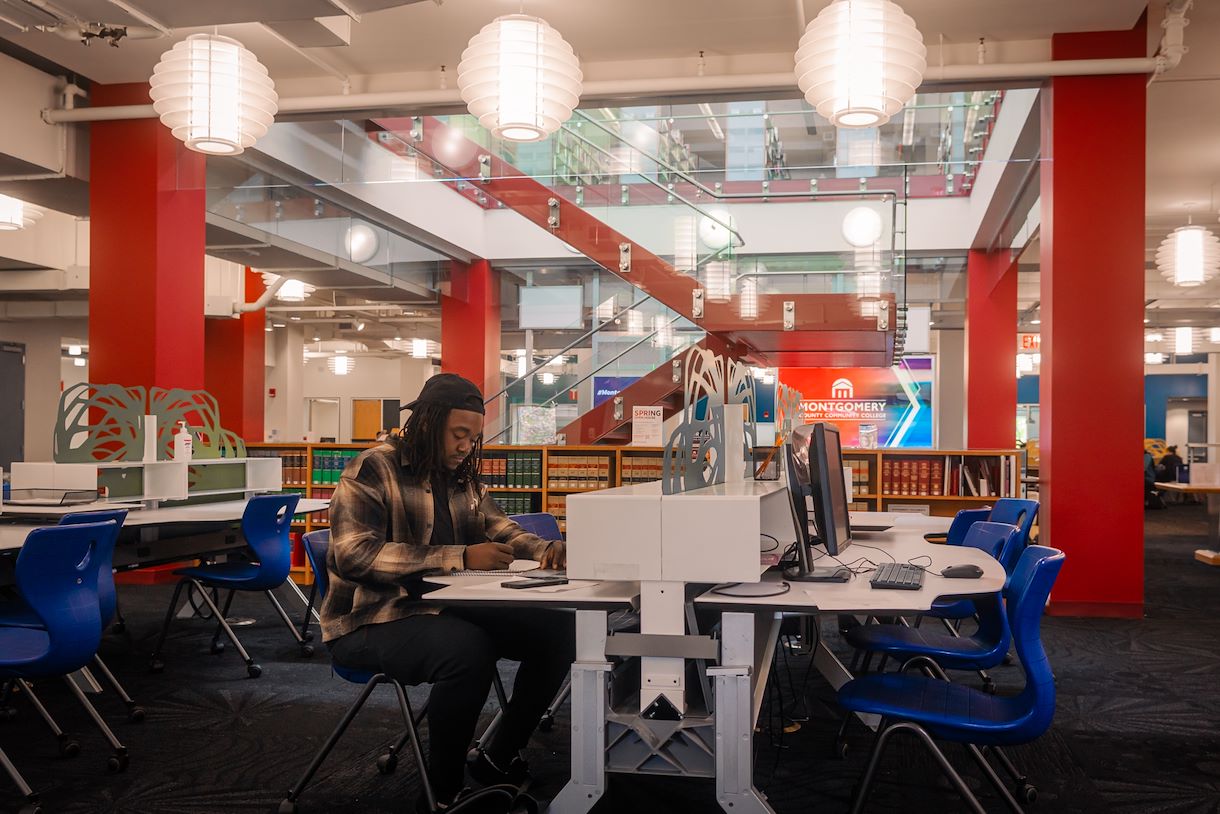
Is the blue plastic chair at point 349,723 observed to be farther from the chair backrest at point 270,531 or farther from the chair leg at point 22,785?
the chair backrest at point 270,531

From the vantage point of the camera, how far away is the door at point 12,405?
42.3 feet

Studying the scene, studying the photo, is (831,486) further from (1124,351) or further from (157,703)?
(1124,351)

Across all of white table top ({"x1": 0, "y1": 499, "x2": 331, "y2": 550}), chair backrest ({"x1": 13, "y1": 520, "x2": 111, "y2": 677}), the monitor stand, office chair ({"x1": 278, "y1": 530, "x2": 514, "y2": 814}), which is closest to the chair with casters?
chair backrest ({"x1": 13, "y1": 520, "x2": 111, "y2": 677})

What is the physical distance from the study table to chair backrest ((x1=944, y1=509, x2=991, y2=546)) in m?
2.13

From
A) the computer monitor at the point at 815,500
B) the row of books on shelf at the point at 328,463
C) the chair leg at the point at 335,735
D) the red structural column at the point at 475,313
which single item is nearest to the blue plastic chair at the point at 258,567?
the chair leg at the point at 335,735

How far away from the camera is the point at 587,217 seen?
8516mm

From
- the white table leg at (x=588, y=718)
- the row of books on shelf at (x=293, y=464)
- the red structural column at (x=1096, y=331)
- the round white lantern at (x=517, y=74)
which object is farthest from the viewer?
the row of books on shelf at (x=293, y=464)

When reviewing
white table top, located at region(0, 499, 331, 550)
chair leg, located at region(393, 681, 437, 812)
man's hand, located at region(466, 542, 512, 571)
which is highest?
man's hand, located at region(466, 542, 512, 571)

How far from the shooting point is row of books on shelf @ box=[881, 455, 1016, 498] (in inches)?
302

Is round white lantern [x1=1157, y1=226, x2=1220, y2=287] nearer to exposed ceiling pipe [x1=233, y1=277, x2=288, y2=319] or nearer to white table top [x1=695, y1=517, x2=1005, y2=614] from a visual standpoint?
white table top [x1=695, y1=517, x2=1005, y2=614]

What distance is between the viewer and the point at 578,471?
25.8 feet

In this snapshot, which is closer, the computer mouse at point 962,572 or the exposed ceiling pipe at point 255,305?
the computer mouse at point 962,572

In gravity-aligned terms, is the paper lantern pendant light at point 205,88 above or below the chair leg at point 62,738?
above

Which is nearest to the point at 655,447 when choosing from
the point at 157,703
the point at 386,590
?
the point at 157,703
